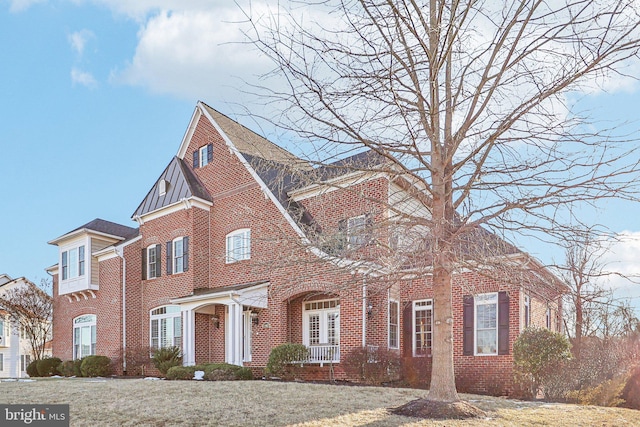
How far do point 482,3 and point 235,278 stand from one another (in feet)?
46.7

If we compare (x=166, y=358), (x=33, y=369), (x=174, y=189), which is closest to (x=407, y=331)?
(x=166, y=358)

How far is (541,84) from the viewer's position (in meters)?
9.20

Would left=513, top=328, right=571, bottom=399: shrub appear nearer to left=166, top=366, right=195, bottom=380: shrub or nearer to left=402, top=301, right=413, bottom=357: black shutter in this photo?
left=402, top=301, right=413, bottom=357: black shutter

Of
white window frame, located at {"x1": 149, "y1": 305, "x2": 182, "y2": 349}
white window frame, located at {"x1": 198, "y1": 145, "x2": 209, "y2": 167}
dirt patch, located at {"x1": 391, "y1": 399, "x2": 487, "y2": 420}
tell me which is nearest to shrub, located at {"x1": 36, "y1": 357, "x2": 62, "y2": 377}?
white window frame, located at {"x1": 149, "y1": 305, "x2": 182, "y2": 349}

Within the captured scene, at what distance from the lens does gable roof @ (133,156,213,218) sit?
2262 cm

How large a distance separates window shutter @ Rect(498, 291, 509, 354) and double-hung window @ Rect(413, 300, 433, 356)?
7.37 ft

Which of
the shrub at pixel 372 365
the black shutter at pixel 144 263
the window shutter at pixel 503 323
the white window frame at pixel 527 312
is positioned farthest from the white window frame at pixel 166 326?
the white window frame at pixel 527 312

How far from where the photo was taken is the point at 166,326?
911 inches

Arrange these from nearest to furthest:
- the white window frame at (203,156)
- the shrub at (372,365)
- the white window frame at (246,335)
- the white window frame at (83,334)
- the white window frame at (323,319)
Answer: the shrub at (372,365)
the white window frame at (323,319)
the white window frame at (246,335)
the white window frame at (203,156)
the white window frame at (83,334)

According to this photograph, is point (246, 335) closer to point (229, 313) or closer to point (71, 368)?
point (229, 313)

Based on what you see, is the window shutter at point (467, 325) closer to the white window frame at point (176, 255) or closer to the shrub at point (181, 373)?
the shrub at point (181, 373)

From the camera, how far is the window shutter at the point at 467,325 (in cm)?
1705

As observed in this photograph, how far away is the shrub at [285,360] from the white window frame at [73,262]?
40.7 feet

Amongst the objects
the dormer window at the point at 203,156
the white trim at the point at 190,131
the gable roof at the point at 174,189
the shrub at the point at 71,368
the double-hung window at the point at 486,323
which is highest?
the white trim at the point at 190,131
